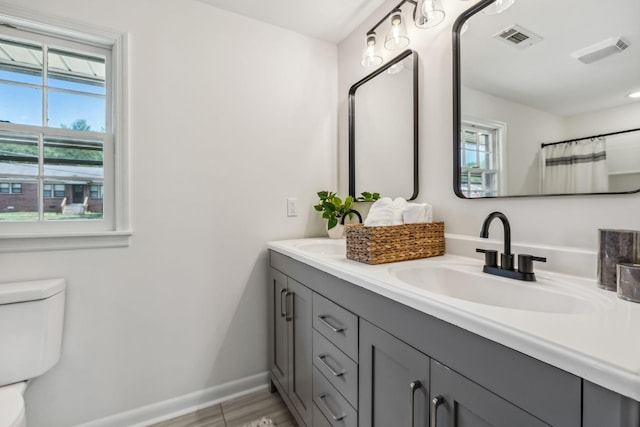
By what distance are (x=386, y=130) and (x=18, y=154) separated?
1808 mm

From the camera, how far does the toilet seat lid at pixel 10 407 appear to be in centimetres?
94

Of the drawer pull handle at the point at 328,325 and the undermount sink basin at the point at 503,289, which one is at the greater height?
the undermount sink basin at the point at 503,289

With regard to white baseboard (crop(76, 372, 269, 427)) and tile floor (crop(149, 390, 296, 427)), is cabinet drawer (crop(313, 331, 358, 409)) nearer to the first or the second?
tile floor (crop(149, 390, 296, 427))

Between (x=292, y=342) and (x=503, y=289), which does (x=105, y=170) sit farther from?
(x=503, y=289)

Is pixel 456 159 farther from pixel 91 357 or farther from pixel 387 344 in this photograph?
pixel 91 357

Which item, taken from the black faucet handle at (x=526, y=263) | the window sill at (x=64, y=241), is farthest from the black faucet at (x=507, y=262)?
the window sill at (x=64, y=241)

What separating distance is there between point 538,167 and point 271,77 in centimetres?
152

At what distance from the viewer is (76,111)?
1.42m

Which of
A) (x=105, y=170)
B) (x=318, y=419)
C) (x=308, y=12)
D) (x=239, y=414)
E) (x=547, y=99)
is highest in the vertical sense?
(x=308, y=12)

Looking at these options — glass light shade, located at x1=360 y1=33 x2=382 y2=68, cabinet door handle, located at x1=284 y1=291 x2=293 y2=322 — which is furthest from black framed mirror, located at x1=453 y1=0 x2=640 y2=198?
cabinet door handle, located at x1=284 y1=291 x2=293 y2=322

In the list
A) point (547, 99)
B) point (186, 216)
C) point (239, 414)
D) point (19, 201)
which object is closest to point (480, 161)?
point (547, 99)

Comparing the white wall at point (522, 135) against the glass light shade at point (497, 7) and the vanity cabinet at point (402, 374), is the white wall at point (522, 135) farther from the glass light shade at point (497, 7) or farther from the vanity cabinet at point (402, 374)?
the vanity cabinet at point (402, 374)

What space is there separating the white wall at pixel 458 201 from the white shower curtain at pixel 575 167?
0.12 ft

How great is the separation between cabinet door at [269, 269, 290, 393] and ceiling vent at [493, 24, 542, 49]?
54.9 inches
